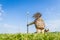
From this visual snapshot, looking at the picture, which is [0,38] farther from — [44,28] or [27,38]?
[44,28]

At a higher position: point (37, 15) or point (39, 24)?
point (37, 15)

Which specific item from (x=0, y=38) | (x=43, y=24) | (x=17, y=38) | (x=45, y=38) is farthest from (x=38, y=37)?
(x=43, y=24)

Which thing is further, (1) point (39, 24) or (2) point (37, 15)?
(2) point (37, 15)

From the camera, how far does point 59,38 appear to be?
6.52m

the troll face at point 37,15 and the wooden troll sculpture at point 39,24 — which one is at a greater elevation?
the troll face at point 37,15

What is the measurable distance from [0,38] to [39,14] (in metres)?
5.86

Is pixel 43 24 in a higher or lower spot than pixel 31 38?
higher

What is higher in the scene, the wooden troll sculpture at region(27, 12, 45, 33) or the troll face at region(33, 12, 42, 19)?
the troll face at region(33, 12, 42, 19)

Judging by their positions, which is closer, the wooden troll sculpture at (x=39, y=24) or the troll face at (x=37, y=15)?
the wooden troll sculpture at (x=39, y=24)

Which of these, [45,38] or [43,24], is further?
[43,24]

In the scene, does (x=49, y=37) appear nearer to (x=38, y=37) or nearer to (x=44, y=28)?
(x=38, y=37)

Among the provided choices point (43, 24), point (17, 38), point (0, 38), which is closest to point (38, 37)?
point (17, 38)

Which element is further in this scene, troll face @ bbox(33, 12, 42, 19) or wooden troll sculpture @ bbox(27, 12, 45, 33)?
troll face @ bbox(33, 12, 42, 19)

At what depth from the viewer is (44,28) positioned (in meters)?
11.8
